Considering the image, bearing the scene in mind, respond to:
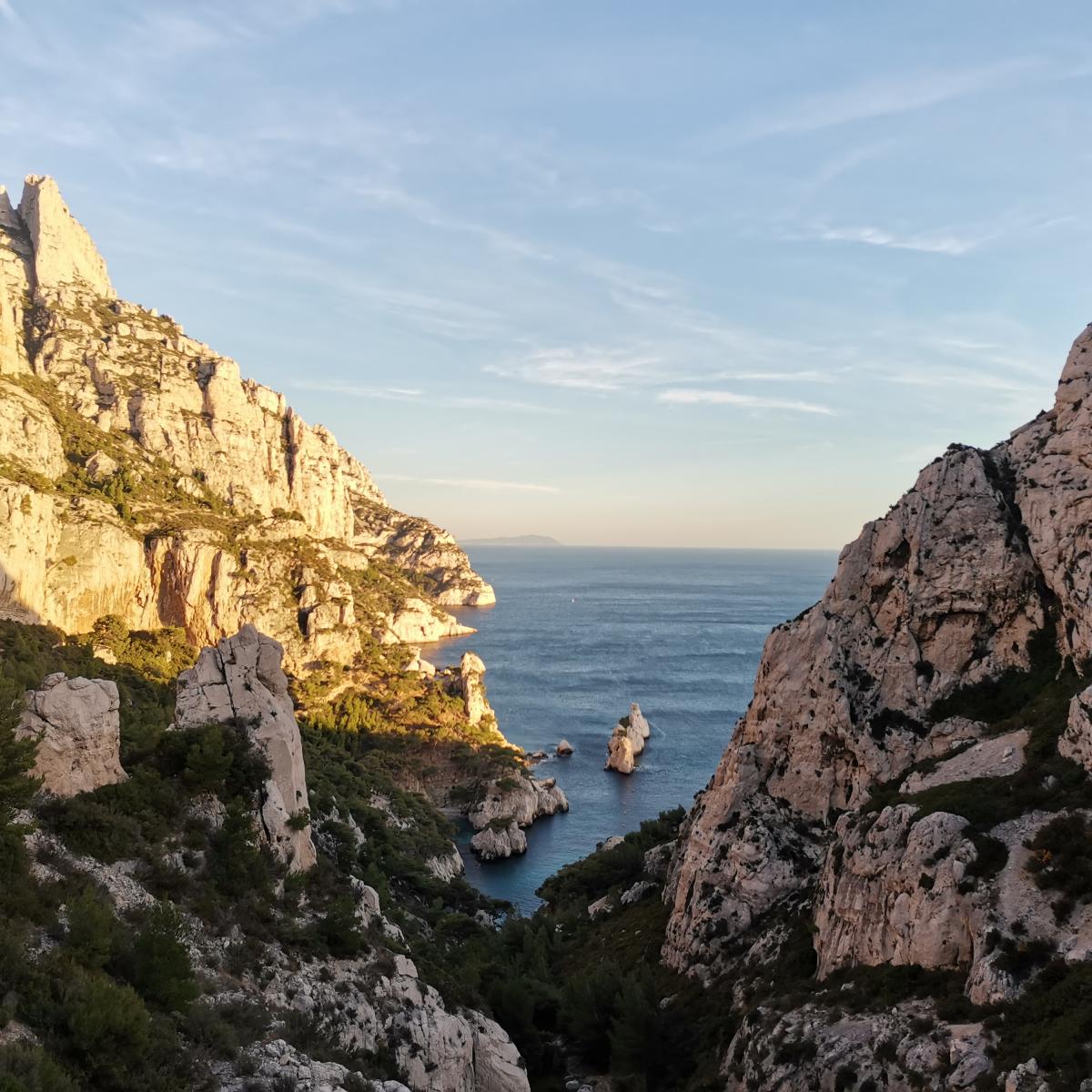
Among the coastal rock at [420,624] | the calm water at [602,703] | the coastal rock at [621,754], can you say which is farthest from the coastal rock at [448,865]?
the coastal rock at [420,624]

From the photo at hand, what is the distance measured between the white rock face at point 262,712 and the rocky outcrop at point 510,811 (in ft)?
161

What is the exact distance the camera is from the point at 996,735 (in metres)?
26.0

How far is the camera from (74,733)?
19.0 meters

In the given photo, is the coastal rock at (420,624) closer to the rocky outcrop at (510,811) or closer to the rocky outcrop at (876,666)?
the rocky outcrop at (510,811)

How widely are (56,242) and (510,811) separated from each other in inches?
4608

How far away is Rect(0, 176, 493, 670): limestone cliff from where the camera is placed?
7919 centimetres

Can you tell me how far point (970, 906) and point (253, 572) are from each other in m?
98.2

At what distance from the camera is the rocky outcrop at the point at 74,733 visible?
1844cm

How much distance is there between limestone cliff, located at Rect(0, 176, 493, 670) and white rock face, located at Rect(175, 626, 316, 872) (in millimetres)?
52774

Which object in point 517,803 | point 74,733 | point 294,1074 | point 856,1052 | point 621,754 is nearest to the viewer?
point 294,1074

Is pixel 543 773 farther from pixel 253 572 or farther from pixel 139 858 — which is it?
pixel 139 858

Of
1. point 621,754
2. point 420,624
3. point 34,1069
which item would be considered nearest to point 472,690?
point 621,754

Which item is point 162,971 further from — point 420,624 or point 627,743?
point 420,624

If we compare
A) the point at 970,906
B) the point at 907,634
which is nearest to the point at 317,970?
the point at 970,906
